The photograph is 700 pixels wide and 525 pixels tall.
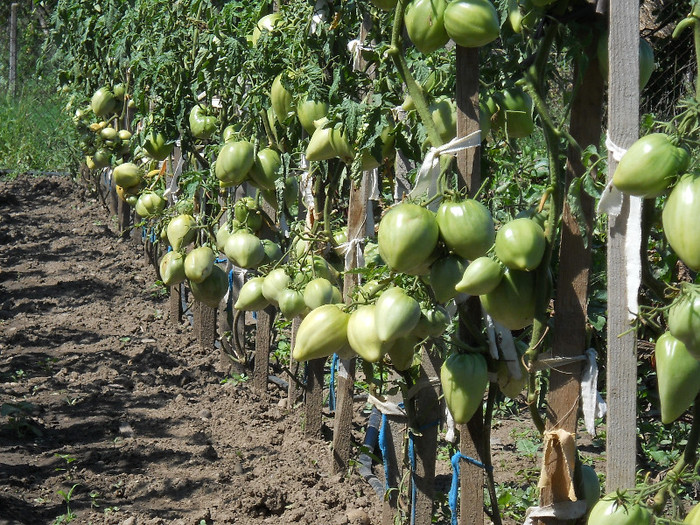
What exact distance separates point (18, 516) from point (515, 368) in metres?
1.81

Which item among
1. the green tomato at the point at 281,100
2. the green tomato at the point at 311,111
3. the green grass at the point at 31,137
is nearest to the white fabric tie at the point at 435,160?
the green tomato at the point at 311,111

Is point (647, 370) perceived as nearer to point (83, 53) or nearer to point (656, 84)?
point (656, 84)

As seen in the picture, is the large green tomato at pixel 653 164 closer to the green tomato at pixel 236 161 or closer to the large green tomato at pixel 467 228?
the large green tomato at pixel 467 228

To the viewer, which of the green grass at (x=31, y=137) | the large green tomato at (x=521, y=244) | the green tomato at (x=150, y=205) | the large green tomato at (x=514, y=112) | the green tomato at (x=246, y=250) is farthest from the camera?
the green grass at (x=31, y=137)

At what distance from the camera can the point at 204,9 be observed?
3.43 meters

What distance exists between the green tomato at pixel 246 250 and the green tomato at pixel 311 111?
616 millimetres

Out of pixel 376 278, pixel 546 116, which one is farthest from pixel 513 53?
pixel 376 278

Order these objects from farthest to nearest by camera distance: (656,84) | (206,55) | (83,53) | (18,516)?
(83,53)
(656,84)
(206,55)
(18,516)

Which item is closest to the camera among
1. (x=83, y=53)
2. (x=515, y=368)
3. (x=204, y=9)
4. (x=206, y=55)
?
(x=515, y=368)

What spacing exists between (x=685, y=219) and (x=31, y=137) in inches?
470

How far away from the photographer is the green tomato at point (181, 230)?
3.29 meters

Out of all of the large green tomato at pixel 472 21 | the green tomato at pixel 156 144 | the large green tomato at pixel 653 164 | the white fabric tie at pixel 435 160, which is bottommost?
the large green tomato at pixel 653 164

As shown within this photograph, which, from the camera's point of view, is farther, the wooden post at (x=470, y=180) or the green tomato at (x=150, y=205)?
the green tomato at (x=150, y=205)

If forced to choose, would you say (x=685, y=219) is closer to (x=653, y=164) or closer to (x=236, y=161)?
(x=653, y=164)
